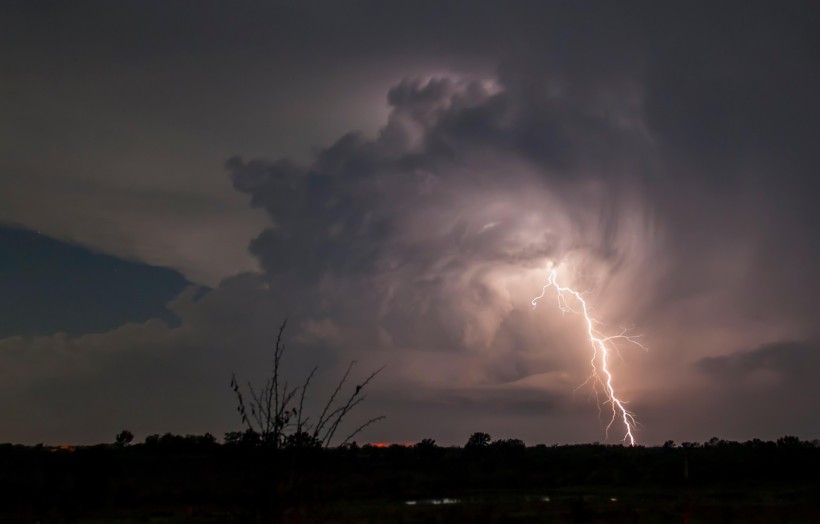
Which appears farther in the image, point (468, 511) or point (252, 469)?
point (468, 511)

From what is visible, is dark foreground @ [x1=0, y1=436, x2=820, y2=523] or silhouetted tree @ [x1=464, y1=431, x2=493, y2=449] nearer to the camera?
dark foreground @ [x1=0, y1=436, x2=820, y2=523]

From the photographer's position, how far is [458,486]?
236 ft

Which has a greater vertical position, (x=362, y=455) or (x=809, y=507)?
(x=362, y=455)

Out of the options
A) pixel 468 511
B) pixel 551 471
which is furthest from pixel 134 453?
pixel 468 511

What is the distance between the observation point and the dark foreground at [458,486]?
35.6 metres

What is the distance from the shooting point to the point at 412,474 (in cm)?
7475

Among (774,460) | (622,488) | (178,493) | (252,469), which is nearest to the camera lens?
(252,469)

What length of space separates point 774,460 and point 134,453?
6959 cm

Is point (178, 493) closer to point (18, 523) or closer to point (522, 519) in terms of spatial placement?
point (18, 523)

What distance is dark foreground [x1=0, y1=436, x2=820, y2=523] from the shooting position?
117ft

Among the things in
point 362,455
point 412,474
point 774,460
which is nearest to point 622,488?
point 774,460

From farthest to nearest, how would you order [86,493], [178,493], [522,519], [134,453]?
[134,453] → [178,493] → [86,493] → [522,519]

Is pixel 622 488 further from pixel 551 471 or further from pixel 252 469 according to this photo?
pixel 252 469

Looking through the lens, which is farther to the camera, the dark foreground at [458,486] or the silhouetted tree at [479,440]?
the silhouetted tree at [479,440]
